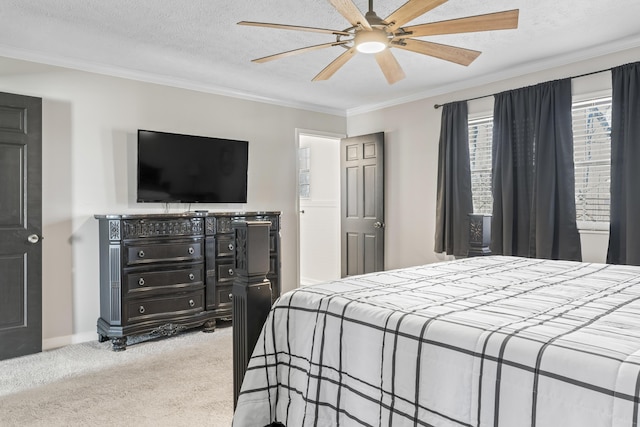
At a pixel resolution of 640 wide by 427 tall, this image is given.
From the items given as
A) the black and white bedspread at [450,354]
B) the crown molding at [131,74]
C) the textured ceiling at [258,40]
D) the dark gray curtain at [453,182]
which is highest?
the textured ceiling at [258,40]

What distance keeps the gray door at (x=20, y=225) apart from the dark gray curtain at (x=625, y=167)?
4839 millimetres

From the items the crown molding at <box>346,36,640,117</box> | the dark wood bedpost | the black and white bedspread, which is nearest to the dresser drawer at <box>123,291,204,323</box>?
the dark wood bedpost

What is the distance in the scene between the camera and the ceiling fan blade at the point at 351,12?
1.97 m

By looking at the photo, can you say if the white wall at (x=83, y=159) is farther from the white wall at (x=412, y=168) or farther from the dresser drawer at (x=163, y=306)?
the white wall at (x=412, y=168)

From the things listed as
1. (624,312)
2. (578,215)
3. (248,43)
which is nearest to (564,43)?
(578,215)

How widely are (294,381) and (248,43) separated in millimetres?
2822

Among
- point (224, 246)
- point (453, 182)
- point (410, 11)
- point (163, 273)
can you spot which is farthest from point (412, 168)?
point (410, 11)

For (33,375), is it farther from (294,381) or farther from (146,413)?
(294,381)

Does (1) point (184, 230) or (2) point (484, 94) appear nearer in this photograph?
(1) point (184, 230)

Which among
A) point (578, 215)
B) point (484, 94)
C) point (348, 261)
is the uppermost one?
point (484, 94)

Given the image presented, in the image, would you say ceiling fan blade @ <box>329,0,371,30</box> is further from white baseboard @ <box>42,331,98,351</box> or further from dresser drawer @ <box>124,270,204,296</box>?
white baseboard @ <box>42,331,98,351</box>

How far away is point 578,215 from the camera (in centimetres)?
379

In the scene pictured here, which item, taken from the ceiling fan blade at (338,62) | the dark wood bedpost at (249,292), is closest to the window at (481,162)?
the ceiling fan blade at (338,62)

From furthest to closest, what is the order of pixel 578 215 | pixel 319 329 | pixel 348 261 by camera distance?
pixel 348 261, pixel 578 215, pixel 319 329
